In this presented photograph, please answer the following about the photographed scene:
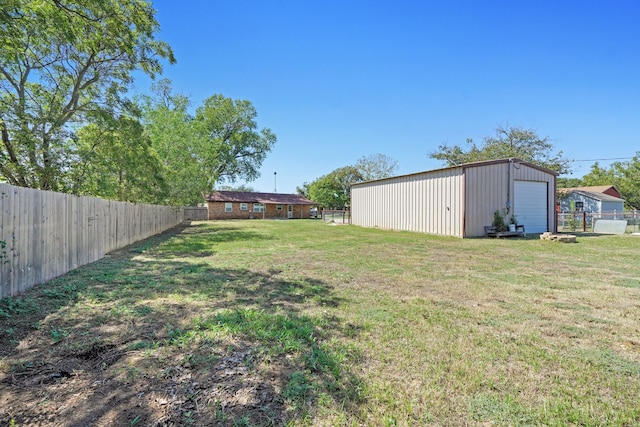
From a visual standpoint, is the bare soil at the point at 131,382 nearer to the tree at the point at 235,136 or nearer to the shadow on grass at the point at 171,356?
the shadow on grass at the point at 171,356

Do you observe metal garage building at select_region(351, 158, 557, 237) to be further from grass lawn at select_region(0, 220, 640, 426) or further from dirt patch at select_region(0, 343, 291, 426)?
dirt patch at select_region(0, 343, 291, 426)

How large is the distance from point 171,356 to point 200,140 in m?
19.3

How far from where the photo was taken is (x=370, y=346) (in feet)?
8.66

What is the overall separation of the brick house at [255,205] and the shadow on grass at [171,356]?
1193 inches

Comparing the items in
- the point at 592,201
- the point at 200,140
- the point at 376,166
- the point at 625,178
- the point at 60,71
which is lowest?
the point at 592,201

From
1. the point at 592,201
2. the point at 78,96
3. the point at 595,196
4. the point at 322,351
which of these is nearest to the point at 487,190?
the point at 322,351

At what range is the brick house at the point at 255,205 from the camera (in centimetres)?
3366

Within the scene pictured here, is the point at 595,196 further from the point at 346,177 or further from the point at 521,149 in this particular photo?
the point at 346,177

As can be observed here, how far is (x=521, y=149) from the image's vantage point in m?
26.3

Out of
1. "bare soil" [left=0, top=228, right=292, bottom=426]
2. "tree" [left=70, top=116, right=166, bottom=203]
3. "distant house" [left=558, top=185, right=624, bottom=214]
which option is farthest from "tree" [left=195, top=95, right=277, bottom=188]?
"distant house" [left=558, top=185, right=624, bottom=214]

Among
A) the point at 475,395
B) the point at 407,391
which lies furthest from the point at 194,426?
the point at 475,395

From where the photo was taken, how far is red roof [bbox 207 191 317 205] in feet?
112

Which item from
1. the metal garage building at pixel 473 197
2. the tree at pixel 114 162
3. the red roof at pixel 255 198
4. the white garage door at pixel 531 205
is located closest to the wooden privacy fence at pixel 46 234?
the tree at pixel 114 162

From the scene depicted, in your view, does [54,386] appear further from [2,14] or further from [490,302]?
[2,14]
